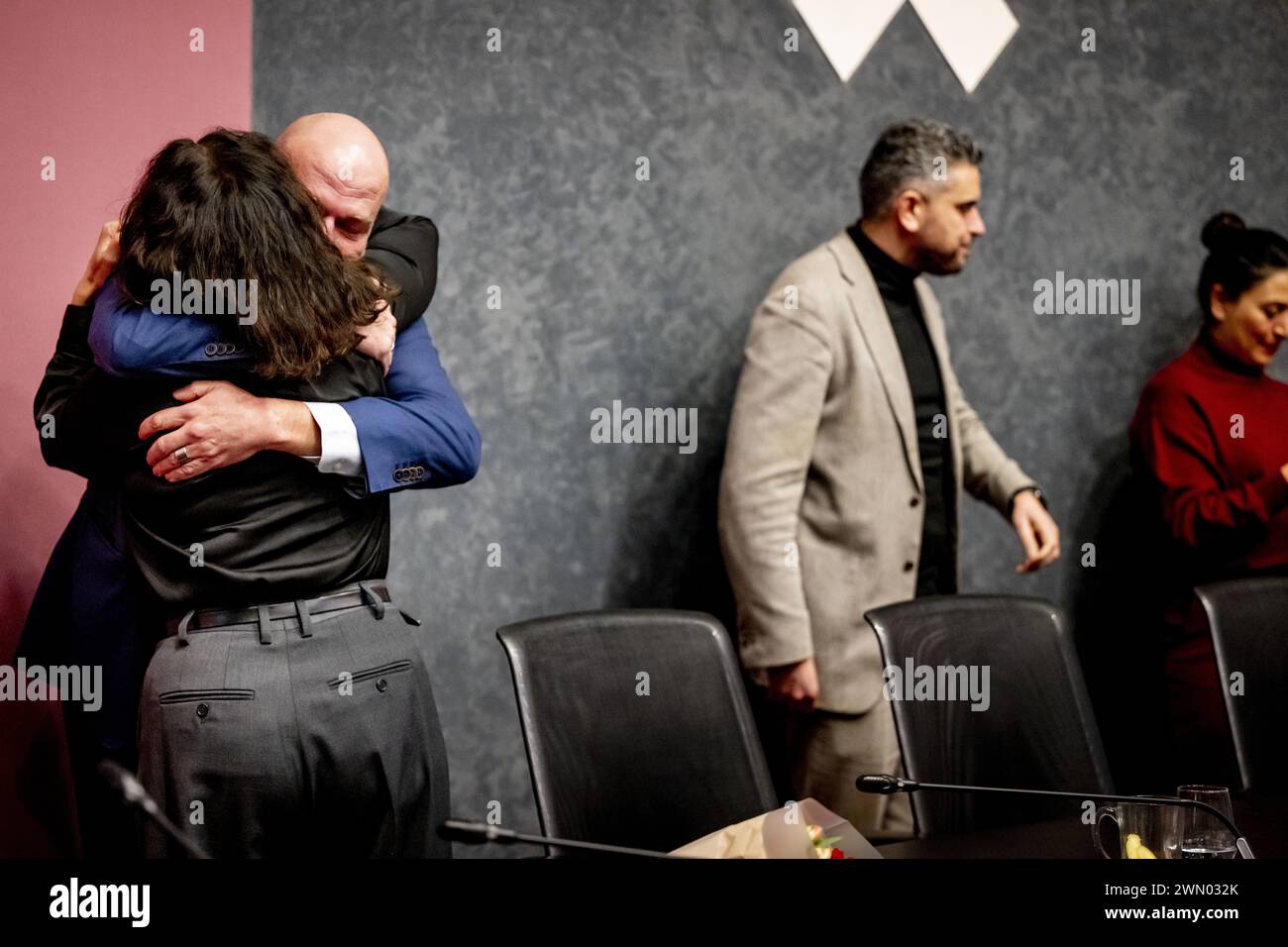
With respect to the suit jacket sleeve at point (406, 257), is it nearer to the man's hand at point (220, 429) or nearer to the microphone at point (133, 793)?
the man's hand at point (220, 429)

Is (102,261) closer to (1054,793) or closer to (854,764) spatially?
(1054,793)

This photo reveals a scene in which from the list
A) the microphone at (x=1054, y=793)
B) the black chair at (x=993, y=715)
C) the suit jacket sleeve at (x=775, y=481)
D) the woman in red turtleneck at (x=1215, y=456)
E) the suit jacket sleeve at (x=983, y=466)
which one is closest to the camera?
the microphone at (x=1054, y=793)

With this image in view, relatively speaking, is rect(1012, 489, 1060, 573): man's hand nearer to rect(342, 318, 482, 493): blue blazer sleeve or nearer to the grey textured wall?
the grey textured wall

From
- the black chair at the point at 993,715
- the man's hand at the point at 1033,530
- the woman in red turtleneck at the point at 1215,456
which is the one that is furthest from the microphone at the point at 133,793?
the woman in red turtleneck at the point at 1215,456

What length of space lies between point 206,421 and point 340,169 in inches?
17.6

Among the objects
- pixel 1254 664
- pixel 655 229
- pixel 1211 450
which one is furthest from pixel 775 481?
pixel 1211 450

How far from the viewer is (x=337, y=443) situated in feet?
5.38

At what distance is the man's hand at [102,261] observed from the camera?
1729 millimetres

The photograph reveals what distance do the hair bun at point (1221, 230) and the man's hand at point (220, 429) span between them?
2.44 meters

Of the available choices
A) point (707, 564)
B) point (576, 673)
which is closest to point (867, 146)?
point (707, 564)
